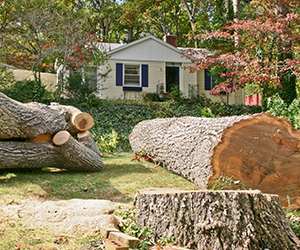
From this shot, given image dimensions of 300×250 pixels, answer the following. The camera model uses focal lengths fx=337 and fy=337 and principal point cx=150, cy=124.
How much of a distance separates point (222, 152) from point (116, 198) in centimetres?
186

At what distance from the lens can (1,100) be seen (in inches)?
237

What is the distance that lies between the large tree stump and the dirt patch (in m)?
1.88

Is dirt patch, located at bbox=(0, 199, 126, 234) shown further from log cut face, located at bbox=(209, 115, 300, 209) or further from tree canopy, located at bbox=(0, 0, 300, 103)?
tree canopy, located at bbox=(0, 0, 300, 103)

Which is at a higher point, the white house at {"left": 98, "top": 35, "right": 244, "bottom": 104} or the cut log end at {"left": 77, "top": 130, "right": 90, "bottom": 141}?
the white house at {"left": 98, "top": 35, "right": 244, "bottom": 104}

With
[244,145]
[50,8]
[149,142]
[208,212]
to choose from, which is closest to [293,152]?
[244,145]

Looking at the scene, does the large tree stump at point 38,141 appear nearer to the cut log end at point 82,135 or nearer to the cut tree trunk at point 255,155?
the cut log end at point 82,135

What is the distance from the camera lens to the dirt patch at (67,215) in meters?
3.68

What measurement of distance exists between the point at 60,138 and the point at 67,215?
2.98m

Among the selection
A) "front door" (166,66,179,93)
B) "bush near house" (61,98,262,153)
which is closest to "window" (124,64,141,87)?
"front door" (166,66,179,93)

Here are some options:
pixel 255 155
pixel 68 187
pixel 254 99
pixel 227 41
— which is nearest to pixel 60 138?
pixel 68 187

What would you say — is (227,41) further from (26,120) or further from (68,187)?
(68,187)

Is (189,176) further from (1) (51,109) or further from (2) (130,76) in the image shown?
(2) (130,76)

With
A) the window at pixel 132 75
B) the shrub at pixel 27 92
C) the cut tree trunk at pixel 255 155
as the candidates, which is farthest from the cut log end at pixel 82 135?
the window at pixel 132 75

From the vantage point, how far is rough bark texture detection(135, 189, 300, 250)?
10.3 feet
